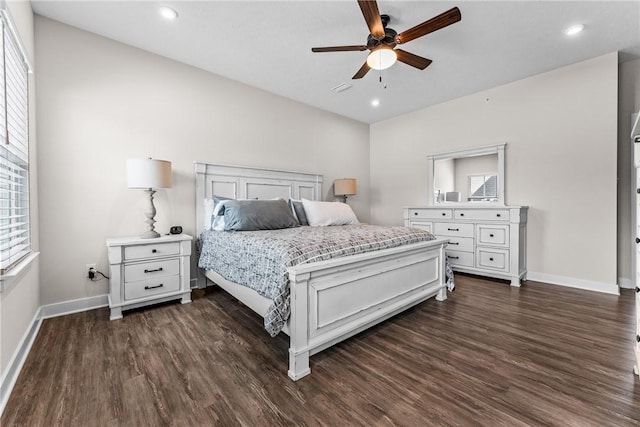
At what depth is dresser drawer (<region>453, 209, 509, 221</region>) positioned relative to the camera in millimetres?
3434

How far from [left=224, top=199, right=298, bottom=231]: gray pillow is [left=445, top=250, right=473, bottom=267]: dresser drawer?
2436mm

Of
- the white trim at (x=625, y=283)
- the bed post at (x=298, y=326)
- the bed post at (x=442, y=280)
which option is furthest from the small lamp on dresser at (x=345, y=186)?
the white trim at (x=625, y=283)

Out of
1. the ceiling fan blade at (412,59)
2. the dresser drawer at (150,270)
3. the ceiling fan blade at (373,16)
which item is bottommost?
the dresser drawer at (150,270)

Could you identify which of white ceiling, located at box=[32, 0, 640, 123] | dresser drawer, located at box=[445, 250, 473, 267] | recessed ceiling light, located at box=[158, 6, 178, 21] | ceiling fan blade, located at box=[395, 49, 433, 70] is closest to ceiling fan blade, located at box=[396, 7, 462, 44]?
ceiling fan blade, located at box=[395, 49, 433, 70]

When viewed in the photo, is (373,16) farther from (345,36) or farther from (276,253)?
(276,253)

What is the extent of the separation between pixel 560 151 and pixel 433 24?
8.46ft

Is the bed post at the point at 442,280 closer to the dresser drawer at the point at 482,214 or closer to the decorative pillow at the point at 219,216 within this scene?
the dresser drawer at the point at 482,214

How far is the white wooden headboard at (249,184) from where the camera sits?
3311 mm

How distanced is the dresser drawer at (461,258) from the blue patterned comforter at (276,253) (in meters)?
1.39

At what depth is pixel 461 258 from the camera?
3826 millimetres

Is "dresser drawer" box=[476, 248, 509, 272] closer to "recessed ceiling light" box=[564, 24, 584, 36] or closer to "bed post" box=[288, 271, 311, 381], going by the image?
"recessed ceiling light" box=[564, 24, 584, 36]

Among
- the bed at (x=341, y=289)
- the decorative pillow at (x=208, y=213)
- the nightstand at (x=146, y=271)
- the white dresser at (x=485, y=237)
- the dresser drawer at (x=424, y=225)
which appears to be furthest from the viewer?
the dresser drawer at (x=424, y=225)

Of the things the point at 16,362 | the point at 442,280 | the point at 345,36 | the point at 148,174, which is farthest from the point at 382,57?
the point at 16,362

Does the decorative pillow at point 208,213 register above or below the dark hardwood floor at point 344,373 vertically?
above
